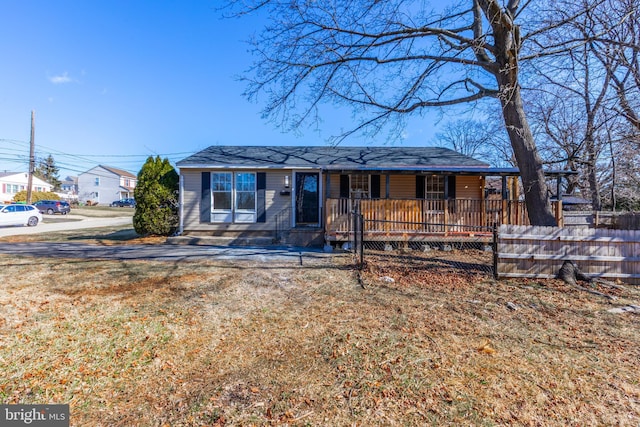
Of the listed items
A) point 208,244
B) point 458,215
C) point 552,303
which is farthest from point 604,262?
point 208,244

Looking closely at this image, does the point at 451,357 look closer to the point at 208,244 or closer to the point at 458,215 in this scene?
the point at 458,215

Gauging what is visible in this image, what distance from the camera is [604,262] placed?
5641 mm

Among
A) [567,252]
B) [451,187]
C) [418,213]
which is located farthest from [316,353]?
[451,187]

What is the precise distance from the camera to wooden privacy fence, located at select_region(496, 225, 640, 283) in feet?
18.5

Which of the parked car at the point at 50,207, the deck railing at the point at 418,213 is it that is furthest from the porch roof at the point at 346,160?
the parked car at the point at 50,207

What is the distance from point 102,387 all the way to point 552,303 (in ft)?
19.8

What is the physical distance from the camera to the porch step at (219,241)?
388 inches

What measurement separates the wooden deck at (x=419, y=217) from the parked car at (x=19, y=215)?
19.7 metres

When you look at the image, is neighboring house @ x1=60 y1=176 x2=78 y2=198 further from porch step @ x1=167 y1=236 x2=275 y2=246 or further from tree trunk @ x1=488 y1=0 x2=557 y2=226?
tree trunk @ x1=488 y1=0 x2=557 y2=226

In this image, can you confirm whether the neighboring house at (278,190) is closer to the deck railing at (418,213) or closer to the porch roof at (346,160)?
the porch roof at (346,160)

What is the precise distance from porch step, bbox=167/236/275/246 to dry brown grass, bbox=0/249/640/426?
15.1 ft

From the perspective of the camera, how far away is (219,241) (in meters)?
9.98

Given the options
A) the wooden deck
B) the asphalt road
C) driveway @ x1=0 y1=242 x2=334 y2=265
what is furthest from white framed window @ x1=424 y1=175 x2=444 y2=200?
the asphalt road

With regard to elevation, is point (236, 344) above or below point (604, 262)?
below
